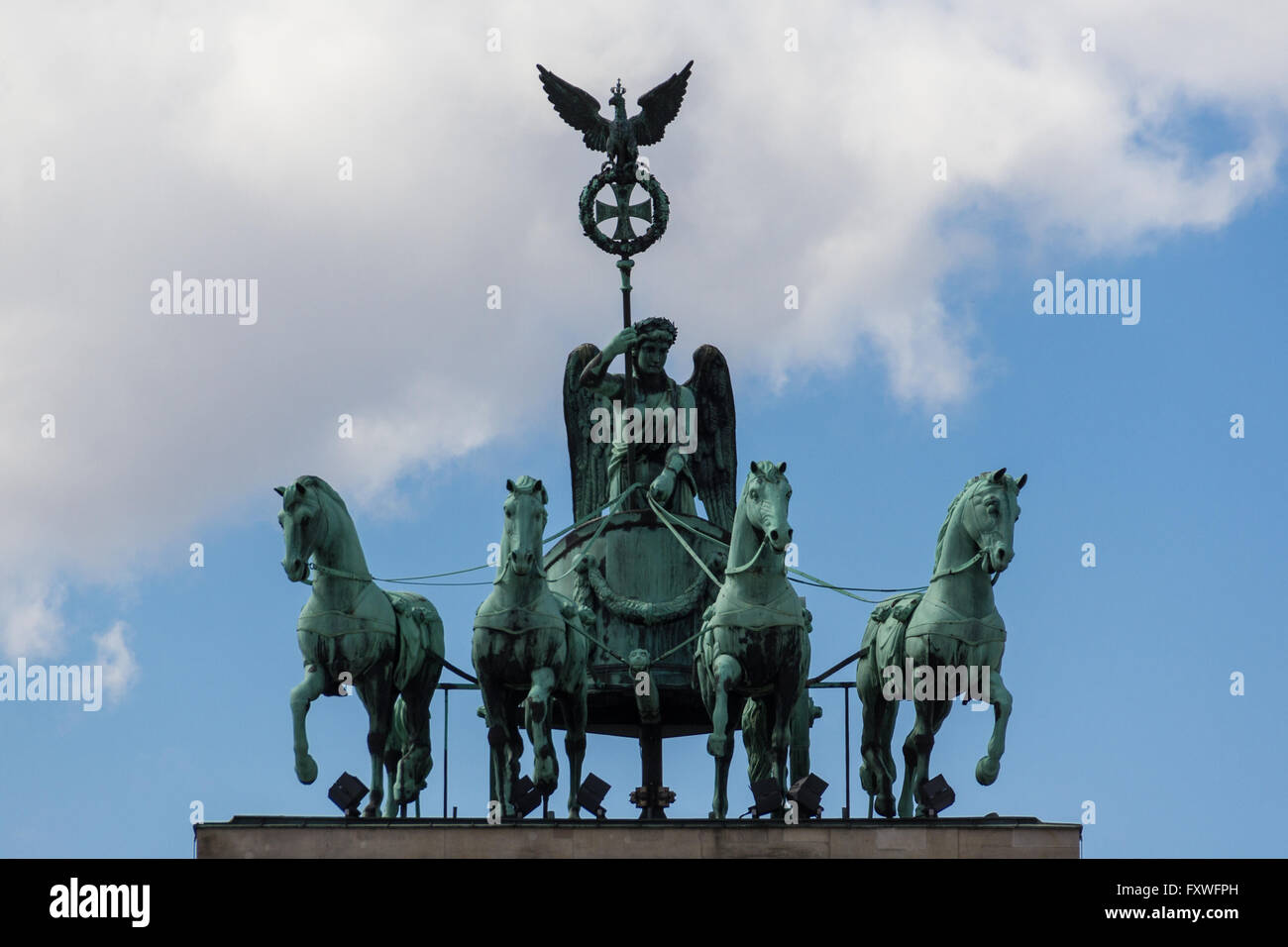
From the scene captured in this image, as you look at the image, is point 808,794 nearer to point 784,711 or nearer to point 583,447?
point 784,711

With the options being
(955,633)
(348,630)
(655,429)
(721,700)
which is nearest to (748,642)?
(721,700)

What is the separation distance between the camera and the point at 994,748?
42500mm

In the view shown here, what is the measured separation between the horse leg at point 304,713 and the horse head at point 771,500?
4.76 metres

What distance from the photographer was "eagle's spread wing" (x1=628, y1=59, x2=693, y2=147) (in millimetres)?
50125

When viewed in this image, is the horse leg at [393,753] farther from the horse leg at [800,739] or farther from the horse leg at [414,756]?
the horse leg at [800,739]

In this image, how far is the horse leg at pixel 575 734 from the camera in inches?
1756

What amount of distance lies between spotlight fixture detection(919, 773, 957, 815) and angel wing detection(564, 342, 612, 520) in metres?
7.08

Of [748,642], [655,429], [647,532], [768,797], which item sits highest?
[655,429]

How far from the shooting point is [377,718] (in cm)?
4434

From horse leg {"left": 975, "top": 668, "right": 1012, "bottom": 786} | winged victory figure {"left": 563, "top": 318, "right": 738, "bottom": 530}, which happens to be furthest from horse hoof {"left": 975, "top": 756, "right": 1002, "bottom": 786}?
winged victory figure {"left": 563, "top": 318, "right": 738, "bottom": 530}

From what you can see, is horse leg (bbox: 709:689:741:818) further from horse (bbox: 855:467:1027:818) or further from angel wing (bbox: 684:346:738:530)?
angel wing (bbox: 684:346:738:530)

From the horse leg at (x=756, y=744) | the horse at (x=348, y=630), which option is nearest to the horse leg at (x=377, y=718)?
the horse at (x=348, y=630)

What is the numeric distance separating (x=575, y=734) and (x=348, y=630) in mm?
2712
